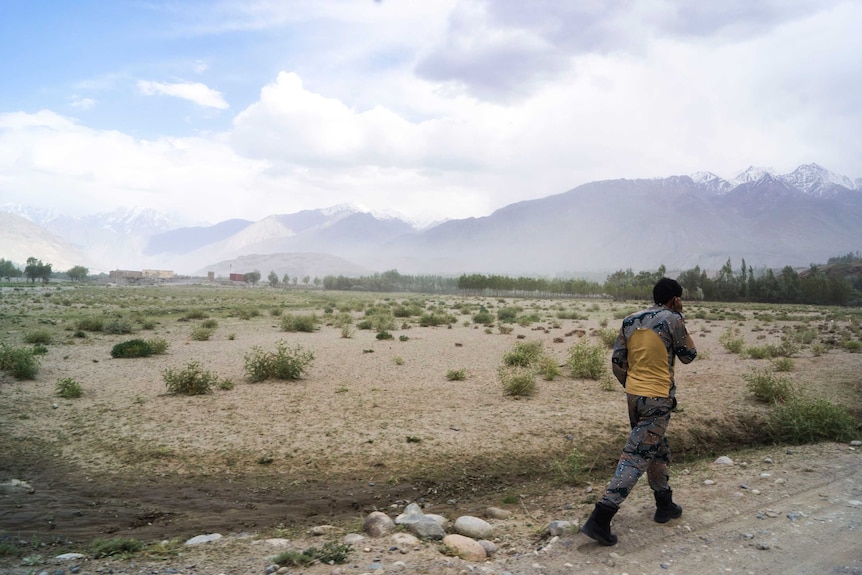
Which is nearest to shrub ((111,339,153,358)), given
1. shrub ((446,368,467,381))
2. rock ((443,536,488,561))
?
shrub ((446,368,467,381))

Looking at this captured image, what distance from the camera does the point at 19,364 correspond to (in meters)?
15.0

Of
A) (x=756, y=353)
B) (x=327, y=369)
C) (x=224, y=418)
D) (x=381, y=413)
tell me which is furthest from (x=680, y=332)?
(x=756, y=353)

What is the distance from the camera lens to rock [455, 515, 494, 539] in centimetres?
629

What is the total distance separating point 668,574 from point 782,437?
6798 mm

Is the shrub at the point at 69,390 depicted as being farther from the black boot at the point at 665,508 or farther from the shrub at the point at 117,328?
the shrub at the point at 117,328

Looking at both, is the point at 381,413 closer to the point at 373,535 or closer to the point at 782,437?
the point at 373,535

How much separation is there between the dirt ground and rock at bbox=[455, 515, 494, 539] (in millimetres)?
158

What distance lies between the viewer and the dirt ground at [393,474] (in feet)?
18.5

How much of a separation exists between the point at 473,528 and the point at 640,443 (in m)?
2.17

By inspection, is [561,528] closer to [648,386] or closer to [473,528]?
[473,528]

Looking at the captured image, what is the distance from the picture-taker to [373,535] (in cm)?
636

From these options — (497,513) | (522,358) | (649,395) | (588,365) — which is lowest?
(497,513)

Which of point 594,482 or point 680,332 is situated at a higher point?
point 680,332

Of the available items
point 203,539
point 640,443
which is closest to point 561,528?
point 640,443
